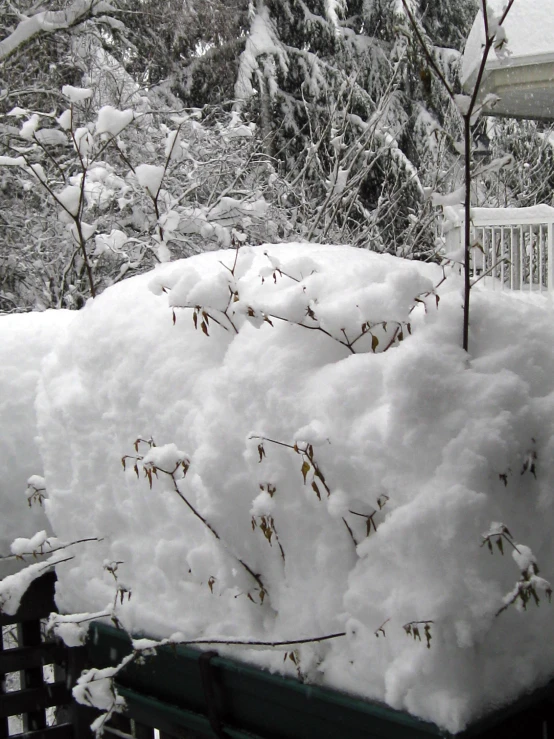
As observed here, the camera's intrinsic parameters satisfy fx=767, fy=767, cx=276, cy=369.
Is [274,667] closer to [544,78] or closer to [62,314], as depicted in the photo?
[62,314]

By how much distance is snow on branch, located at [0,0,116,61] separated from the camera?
29.0ft

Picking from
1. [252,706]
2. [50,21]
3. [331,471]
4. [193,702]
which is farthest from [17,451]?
[50,21]

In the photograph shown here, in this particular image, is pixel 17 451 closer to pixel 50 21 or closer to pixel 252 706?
pixel 252 706

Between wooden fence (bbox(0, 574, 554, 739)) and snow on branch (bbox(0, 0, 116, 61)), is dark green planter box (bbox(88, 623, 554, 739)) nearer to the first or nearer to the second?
wooden fence (bbox(0, 574, 554, 739))

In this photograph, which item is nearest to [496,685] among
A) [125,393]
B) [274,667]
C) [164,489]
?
[274,667]

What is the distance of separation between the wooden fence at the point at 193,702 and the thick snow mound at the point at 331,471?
37 mm

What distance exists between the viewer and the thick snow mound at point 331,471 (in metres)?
1.19

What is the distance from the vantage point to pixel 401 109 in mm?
14516

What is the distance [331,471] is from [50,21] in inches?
365

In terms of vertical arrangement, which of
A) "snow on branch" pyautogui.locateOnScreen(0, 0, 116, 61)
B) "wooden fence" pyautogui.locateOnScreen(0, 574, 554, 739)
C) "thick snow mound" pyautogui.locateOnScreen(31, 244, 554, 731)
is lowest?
"wooden fence" pyautogui.locateOnScreen(0, 574, 554, 739)

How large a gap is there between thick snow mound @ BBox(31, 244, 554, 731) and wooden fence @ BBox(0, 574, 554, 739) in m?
0.04

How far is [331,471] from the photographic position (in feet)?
4.36

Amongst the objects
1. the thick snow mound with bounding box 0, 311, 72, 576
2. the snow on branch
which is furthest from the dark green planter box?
the snow on branch

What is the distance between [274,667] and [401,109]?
14382mm
